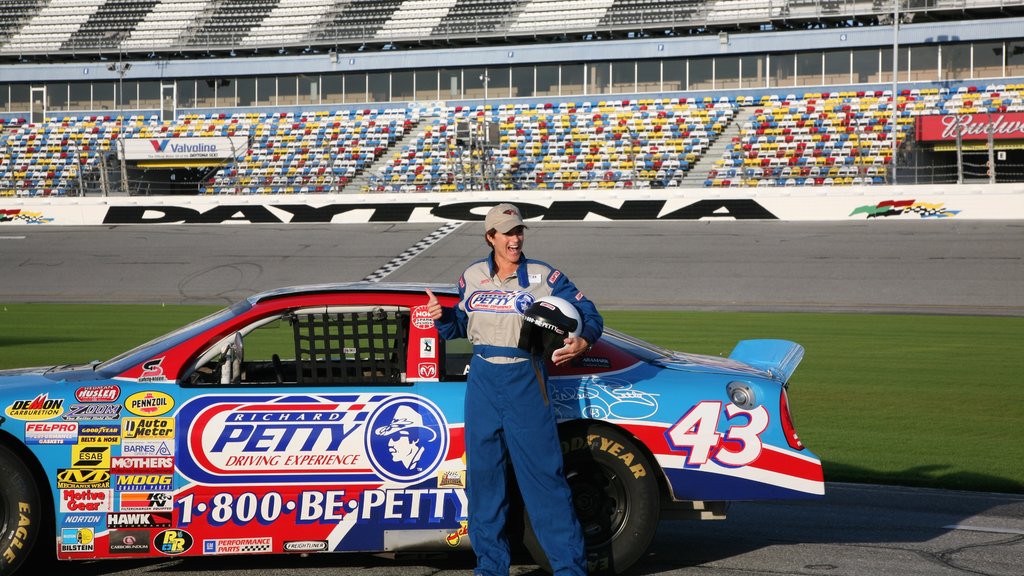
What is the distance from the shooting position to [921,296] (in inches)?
965

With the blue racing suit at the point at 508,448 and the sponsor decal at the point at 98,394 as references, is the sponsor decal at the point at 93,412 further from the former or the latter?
the blue racing suit at the point at 508,448

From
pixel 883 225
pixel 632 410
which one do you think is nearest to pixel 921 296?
pixel 883 225

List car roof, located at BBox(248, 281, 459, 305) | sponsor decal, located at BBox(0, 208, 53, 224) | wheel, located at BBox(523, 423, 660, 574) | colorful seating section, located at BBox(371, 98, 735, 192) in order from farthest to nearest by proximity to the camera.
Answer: colorful seating section, located at BBox(371, 98, 735, 192) → sponsor decal, located at BBox(0, 208, 53, 224) → car roof, located at BBox(248, 281, 459, 305) → wheel, located at BBox(523, 423, 660, 574)

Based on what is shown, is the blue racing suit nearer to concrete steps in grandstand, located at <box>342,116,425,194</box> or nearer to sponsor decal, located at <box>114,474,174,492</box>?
sponsor decal, located at <box>114,474,174,492</box>

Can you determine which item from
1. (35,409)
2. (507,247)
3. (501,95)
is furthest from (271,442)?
(501,95)

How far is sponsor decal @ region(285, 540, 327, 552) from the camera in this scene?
504 centimetres

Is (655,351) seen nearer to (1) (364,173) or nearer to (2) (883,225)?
(2) (883,225)

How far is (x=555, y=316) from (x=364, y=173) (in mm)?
37536

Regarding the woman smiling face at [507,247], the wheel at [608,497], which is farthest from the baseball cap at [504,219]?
the wheel at [608,497]

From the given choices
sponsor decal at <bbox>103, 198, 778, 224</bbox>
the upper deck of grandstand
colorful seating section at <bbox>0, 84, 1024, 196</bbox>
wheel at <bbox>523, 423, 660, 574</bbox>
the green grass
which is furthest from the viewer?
the upper deck of grandstand

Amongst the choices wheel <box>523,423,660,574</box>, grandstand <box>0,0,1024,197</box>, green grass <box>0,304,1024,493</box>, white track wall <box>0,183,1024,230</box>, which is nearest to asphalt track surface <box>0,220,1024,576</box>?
white track wall <box>0,183,1024,230</box>

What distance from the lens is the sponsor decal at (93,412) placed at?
501 centimetres

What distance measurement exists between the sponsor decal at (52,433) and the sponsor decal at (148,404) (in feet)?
0.83

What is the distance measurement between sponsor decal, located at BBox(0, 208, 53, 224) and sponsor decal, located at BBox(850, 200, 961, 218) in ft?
85.3
